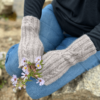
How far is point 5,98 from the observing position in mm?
1354

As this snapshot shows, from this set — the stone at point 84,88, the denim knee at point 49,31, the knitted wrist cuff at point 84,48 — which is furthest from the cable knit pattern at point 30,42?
the stone at point 84,88

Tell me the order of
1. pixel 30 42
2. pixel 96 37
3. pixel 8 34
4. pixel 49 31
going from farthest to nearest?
pixel 8 34, pixel 49 31, pixel 30 42, pixel 96 37

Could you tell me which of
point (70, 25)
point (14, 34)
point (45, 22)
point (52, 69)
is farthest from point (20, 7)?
point (52, 69)

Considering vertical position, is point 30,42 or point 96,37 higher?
point 96,37

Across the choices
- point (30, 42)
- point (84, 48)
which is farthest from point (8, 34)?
A: point (84, 48)

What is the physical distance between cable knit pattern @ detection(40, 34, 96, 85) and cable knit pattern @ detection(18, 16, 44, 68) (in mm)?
120

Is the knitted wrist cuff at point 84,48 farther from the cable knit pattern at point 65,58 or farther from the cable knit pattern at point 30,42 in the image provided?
the cable knit pattern at point 30,42

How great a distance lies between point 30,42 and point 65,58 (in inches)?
13.3

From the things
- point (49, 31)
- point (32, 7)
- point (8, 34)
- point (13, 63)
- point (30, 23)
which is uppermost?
point (32, 7)

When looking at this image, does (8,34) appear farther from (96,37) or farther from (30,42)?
(96,37)

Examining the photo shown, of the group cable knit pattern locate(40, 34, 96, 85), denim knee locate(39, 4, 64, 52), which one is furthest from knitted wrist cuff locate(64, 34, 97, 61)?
denim knee locate(39, 4, 64, 52)

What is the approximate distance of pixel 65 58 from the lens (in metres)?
0.99

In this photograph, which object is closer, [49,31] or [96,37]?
[96,37]

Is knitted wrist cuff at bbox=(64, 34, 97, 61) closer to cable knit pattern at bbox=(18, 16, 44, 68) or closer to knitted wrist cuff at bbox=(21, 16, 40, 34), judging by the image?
cable knit pattern at bbox=(18, 16, 44, 68)
